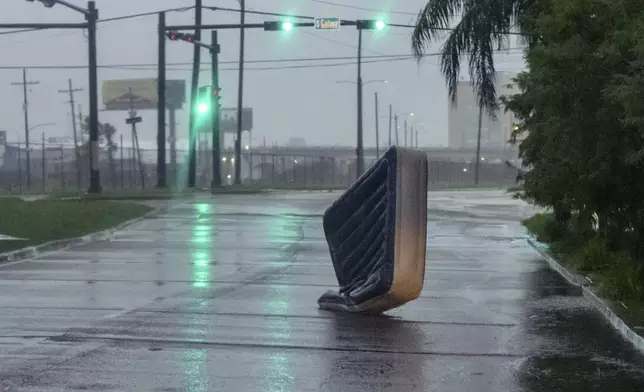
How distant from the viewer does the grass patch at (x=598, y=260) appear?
43.2 feet

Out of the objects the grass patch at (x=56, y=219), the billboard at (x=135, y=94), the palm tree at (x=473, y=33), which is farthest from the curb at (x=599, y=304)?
the billboard at (x=135, y=94)

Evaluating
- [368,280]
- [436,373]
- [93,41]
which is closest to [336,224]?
[368,280]

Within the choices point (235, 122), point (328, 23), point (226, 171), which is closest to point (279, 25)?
point (328, 23)

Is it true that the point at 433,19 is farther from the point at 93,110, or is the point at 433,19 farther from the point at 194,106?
the point at 194,106

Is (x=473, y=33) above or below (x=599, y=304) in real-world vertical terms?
above

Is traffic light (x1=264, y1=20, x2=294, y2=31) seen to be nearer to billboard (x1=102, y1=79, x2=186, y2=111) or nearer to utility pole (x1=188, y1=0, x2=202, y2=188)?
utility pole (x1=188, y1=0, x2=202, y2=188)

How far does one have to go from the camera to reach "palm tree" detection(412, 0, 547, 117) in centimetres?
2311

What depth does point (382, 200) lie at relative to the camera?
11.8m

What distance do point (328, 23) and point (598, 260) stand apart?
1689 centimetres

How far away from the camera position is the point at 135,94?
13062cm

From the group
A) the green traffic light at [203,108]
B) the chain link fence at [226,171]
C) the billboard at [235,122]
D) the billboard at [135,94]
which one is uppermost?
the billboard at [135,94]

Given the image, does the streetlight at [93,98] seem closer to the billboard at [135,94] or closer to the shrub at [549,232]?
the shrub at [549,232]

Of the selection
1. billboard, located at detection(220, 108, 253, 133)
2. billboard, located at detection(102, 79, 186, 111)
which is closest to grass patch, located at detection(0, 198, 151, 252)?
billboard, located at detection(102, 79, 186, 111)

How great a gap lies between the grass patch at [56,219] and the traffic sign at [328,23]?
7.60 meters
